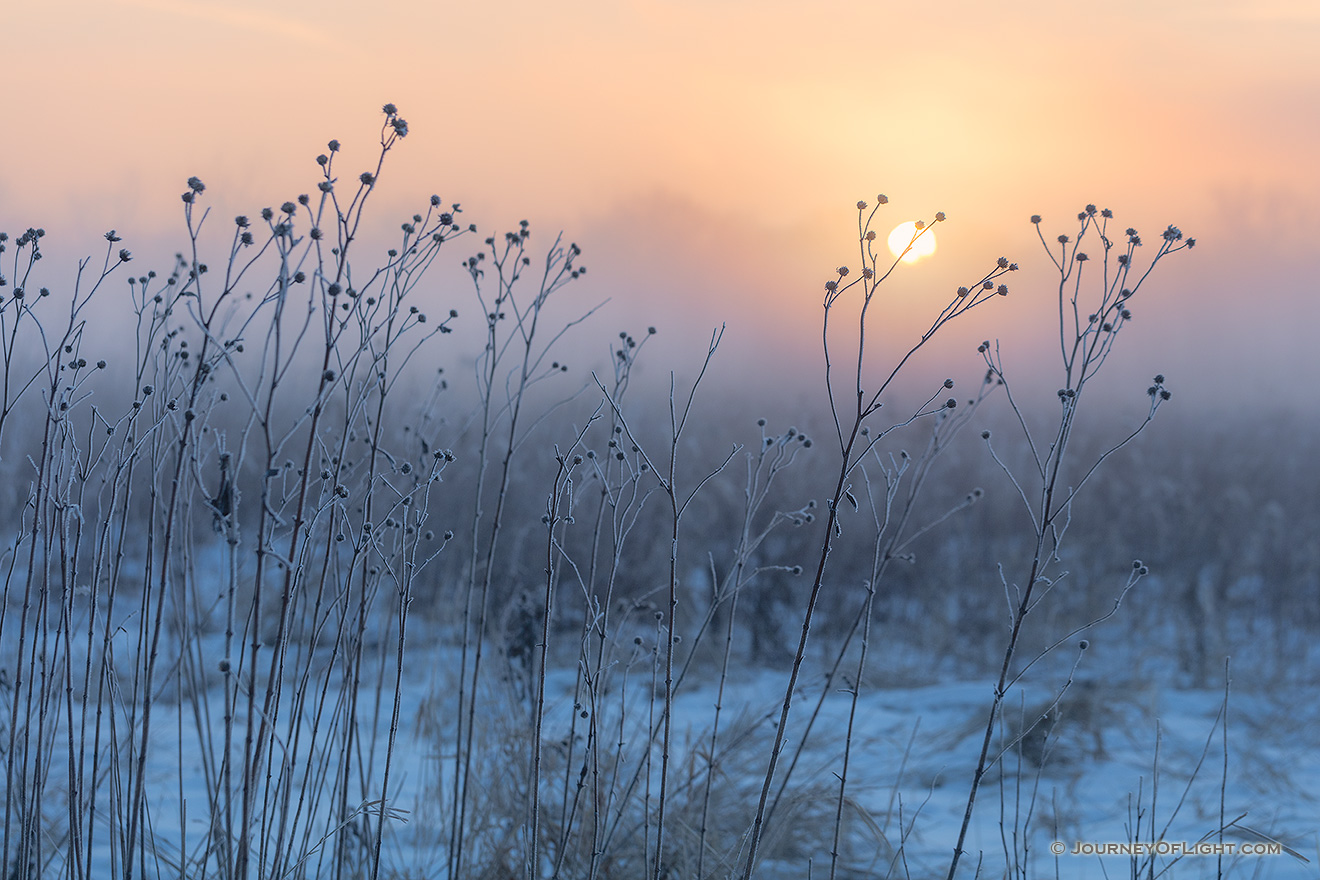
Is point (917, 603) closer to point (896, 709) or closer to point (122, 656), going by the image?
point (896, 709)

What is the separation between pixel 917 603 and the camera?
6.37m

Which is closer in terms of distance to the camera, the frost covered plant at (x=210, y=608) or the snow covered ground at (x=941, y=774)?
the frost covered plant at (x=210, y=608)

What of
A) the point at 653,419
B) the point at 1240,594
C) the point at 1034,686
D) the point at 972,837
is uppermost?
the point at 653,419

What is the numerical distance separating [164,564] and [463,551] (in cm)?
476

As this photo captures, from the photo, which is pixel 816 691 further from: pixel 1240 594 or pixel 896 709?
pixel 1240 594

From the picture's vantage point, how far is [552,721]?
13.6 ft

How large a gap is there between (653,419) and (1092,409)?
7.06 meters

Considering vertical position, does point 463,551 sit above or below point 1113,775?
above

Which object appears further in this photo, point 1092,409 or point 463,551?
point 1092,409

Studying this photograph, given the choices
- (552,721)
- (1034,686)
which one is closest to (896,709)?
(1034,686)

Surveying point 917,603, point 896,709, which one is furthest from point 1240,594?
point 896,709

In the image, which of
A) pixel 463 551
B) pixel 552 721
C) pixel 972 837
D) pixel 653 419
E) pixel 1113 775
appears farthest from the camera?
pixel 653 419

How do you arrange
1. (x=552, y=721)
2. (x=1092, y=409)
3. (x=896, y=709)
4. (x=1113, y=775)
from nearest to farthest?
(x=1113, y=775) → (x=552, y=721) → (x=896, y=709) → (x=1092, y=409)

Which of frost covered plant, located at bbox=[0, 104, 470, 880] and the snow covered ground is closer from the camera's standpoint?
frost covered plant, located at bbox=[0, 104, 470, 880]
